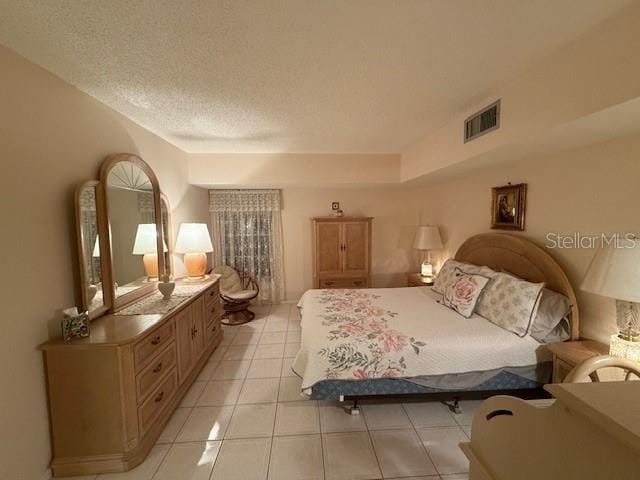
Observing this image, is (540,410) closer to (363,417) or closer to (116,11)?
(363,417)

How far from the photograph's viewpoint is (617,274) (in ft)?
4.78

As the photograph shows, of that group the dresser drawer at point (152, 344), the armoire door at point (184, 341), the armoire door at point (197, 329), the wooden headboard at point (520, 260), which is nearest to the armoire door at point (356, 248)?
the wooden headboard at point (520, 260)

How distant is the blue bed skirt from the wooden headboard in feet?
1.72

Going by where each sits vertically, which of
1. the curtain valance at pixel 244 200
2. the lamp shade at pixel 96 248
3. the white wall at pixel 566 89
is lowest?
the lamp shade at pixel 96 248

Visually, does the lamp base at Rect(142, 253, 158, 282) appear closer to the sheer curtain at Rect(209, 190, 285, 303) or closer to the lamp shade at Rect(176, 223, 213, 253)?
the lamp shade at Rect(176, 223, 213, 253)

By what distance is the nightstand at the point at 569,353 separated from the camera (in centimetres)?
170

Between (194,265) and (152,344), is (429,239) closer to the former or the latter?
(194,265)

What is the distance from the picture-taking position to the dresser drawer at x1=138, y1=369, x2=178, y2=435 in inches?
67.7

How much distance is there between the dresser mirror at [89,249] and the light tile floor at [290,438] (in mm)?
1035

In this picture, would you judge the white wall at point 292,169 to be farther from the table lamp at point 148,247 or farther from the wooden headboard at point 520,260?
the wooden headboard at point 520,260

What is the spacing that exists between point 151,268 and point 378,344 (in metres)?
2.19

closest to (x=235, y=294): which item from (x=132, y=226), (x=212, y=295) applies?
(x=212, y=295)

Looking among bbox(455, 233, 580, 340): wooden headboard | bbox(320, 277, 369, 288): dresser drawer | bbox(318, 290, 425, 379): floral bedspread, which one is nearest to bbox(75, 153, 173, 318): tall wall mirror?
bbox(318, 290, 425, 379): floral bedspread

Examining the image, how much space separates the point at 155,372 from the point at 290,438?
104cm
